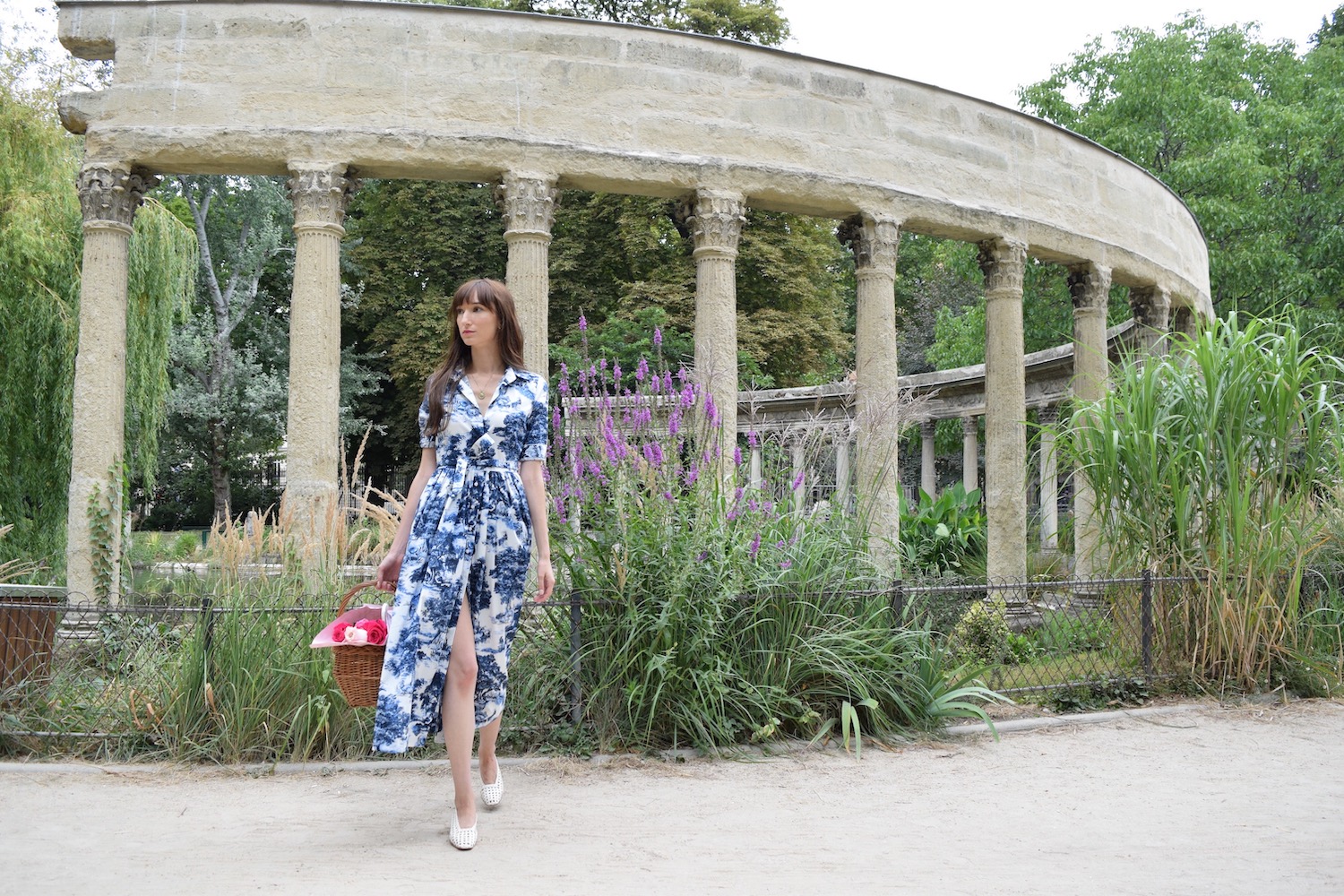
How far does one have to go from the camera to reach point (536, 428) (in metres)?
4.77

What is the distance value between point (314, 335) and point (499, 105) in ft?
10.4

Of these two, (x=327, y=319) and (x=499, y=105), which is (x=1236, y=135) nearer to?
(x=499, y=105)

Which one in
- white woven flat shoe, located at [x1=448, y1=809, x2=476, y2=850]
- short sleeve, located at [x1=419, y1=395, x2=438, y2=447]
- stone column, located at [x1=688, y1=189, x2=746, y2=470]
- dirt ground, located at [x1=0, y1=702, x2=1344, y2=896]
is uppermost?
stone column, located at [x1=688, y1=189, x2=746, y2=470]

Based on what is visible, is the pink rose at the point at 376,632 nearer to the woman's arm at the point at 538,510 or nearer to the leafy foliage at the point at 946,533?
the woman's arm at the point at 538,510

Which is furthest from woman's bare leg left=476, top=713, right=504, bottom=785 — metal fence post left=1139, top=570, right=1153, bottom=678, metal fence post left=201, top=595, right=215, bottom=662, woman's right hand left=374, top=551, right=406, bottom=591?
metal fence post left=1139, top=570, right=1153, bottom=678

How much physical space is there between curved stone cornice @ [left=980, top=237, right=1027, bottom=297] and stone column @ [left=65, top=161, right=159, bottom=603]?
1034cm

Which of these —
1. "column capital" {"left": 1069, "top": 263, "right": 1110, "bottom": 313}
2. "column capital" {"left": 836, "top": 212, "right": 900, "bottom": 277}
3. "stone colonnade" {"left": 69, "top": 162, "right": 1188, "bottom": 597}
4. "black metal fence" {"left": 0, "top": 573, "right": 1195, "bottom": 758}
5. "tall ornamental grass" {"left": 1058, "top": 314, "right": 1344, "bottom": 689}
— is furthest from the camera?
"column capital" {"left": 1069, "top": 263, "right": 1110, "bottom": 313}

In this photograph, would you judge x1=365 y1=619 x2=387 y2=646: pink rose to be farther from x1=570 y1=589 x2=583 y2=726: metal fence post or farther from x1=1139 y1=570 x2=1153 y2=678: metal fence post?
x1=1139 y1=570 x2=1153 y2=678: metal fence post

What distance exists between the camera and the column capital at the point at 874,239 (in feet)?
42.2

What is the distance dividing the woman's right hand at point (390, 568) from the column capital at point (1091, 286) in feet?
41.6

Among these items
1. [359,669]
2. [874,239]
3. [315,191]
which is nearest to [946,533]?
[874,239]

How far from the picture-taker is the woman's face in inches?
183

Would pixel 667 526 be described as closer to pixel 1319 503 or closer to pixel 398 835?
pixel 398 835

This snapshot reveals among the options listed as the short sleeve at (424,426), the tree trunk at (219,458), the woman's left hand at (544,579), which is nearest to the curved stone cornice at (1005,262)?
the woman's left hand at (544,579)
